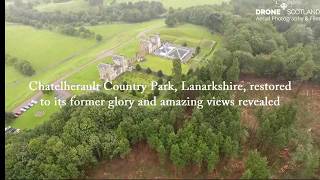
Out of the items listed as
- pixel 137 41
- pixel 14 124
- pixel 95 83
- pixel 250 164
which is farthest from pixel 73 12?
pixel 250 164

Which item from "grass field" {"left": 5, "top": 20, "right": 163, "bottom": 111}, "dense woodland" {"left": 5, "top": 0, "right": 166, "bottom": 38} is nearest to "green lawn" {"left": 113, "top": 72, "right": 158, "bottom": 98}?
"grass field" {"left": 5, "top": 20, "right": 163, "bottom": 111}

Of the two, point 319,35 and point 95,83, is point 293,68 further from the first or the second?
point 95,83

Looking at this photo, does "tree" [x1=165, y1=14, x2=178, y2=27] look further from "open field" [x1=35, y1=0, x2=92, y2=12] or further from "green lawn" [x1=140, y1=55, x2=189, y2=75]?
"open field" [x1=35, y1=0, x2=92, y2=12]

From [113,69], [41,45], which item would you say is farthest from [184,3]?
[113,69]

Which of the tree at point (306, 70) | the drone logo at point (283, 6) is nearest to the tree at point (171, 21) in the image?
the drone logo at point (283, 6)

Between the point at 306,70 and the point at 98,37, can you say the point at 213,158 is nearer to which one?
the point at 306,70

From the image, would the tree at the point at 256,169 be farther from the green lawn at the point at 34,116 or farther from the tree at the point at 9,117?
the tree at the point at 9,117
